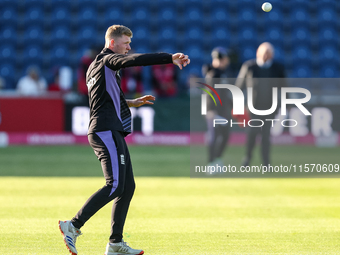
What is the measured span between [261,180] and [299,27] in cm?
1229

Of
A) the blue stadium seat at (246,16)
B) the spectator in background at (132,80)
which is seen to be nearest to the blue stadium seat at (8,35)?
the spectator in background at (132,80)

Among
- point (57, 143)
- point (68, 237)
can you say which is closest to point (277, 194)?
point (68, 237)

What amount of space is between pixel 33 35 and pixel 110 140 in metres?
15.8

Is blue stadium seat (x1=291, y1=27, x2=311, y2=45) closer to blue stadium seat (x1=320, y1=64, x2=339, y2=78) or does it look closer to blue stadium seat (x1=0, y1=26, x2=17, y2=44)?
blue stadium seat (x1=320, y1=64, x2=339, y2=78)

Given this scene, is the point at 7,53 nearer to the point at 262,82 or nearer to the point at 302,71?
the point at 302,71

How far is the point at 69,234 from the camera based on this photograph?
4.07 metres

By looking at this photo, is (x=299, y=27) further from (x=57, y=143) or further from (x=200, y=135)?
(x=57, y=143)

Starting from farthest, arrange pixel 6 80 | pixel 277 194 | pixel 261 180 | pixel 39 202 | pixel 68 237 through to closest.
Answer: pixel 6 80
pixel 261 180
pixel 277 194
pixel 39 202
pixel 68 237

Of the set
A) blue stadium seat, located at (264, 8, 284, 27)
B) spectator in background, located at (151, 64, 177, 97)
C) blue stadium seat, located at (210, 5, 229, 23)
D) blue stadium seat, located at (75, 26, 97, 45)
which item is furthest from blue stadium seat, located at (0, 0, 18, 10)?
blue stadium seat, located at (264, 8, 284, 27)

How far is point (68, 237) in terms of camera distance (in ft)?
13.3

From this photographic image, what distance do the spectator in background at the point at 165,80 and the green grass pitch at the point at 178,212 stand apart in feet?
16.5

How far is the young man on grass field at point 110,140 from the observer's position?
4133 millimetres

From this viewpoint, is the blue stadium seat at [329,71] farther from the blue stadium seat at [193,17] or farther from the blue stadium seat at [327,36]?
the blue stadium seat at [193,17]

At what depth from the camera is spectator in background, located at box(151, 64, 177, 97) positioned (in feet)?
50.2
